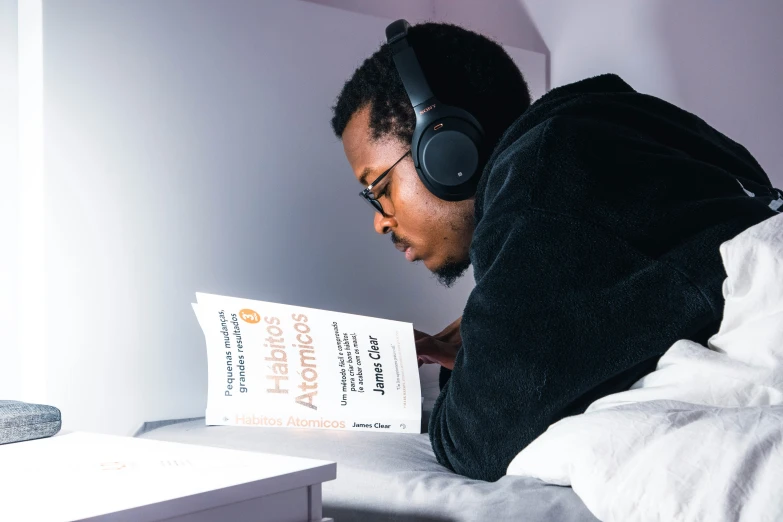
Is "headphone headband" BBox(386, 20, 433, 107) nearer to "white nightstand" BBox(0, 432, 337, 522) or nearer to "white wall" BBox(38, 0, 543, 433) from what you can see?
"white wall" BBox(38, 0, 543, 433)

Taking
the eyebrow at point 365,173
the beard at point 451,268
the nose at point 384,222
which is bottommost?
the beard at point 451,268

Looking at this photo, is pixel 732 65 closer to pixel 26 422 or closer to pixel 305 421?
pixel 305 421

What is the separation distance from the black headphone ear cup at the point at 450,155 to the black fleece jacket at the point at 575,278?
194mm

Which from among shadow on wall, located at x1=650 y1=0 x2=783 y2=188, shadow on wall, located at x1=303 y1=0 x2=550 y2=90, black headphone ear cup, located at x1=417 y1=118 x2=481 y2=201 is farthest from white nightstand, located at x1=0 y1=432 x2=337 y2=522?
shadow on wall, located at x1=650 y1=0 x2=783 y2=188

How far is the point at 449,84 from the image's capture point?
3.65 ft

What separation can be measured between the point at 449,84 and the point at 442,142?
Result: 14cm

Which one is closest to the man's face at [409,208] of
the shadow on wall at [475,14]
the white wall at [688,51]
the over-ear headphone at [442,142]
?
the over-ear headphone at [442,142]

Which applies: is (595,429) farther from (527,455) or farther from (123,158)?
(123,158)

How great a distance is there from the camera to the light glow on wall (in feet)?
3.74

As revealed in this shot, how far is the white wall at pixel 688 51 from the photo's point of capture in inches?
74.7

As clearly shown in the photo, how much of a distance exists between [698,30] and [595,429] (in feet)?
5.52

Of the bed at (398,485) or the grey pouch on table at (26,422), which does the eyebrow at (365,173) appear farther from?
the grey pouch on table at (26,422)

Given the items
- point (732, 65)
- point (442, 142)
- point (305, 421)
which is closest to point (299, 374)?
point (305, 421)

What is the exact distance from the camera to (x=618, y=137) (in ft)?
2.66
